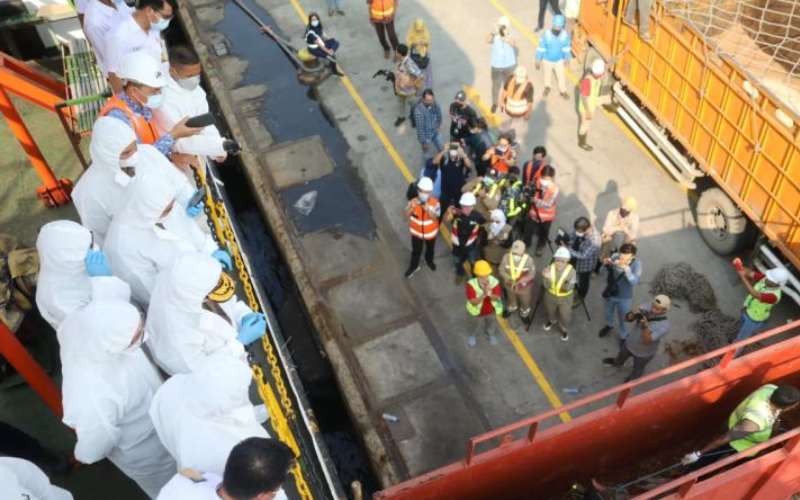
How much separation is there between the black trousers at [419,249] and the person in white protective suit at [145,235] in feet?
12.9

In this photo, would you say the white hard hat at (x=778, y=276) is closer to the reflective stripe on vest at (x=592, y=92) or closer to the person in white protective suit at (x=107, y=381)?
the reflective stripe on vest at (x=592, y=92)

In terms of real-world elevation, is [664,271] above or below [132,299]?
below

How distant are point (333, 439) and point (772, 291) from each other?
556 cm

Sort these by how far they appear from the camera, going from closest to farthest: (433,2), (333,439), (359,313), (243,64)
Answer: (333,439) < (359,313) < (243,64) < (433,2)

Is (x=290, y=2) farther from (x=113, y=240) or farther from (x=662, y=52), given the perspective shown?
(x=113, y=240)

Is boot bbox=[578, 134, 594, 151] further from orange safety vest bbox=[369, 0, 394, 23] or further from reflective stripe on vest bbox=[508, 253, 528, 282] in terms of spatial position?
orange safety vest bbox=[369, 0, 394, 23]

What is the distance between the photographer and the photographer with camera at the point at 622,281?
804 centimetres

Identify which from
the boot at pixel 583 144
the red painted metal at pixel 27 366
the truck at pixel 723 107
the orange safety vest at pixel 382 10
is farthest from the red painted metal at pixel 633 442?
the orange safety vest at pixel 382 10

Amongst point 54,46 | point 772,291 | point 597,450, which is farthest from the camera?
point 54,46

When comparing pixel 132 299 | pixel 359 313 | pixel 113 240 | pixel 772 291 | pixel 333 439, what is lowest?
pixel 333 439

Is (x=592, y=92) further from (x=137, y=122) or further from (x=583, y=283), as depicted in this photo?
(x=137, y=122)

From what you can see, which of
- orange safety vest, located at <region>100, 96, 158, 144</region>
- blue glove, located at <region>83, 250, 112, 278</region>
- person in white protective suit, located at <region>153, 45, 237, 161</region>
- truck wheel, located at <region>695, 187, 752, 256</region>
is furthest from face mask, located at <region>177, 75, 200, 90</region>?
truck wheel, located at <region>695, 187, 752, 256</region>

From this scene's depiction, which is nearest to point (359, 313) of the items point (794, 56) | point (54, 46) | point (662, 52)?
point (662, 52)

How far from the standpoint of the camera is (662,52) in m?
9.79
